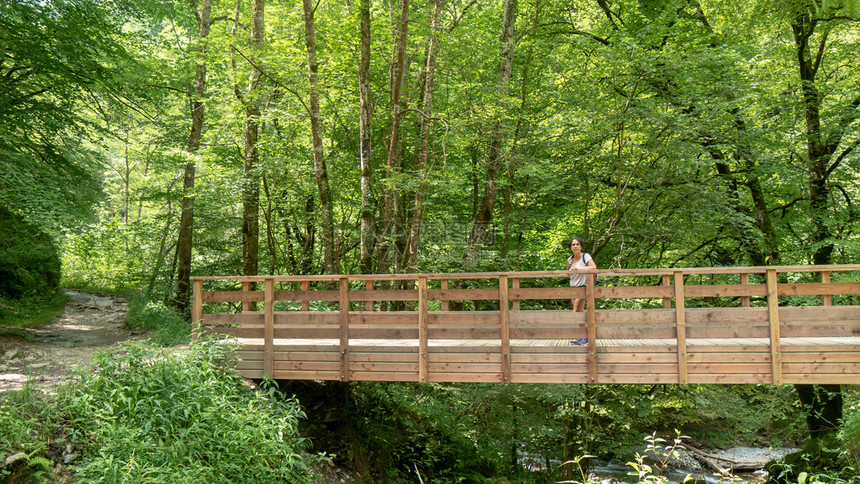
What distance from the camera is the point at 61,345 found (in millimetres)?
9031

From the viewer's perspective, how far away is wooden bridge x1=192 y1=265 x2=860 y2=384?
6168mm

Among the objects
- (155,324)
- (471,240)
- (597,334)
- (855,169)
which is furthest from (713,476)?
(155,324)

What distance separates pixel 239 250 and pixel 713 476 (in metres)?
14.2

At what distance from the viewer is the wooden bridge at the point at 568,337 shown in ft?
20.2

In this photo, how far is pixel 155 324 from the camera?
1117 centimetres

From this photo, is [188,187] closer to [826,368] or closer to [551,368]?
[551,368]

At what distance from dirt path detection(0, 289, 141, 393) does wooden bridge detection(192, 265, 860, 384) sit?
1955 millimetres

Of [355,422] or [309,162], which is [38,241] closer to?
[309,162]

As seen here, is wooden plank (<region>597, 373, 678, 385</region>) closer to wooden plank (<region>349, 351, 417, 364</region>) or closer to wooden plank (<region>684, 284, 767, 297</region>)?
wooden plank (<region>684, 284, 767, 297</region>)

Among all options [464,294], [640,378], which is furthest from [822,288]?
[464,294]

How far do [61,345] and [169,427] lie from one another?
17.5 ft

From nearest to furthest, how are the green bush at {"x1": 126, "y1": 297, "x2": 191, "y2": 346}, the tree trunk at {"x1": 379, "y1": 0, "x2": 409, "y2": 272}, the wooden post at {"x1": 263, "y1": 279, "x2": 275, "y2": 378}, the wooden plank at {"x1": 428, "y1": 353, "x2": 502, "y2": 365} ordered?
the wooden plank at {"x1": 428, "y1": 353, "x2": 502, "y2": 365}
the wooden post at {"x1": 263, "y1": 279, "x2": 275, "y2": 378}
the green bush at {"x1": 126, "y1": 297, "x2": 191, "y2": 346}
the tree trunk at {"x1": 379, "y1": 0, "x2": 409, "y2": 272}

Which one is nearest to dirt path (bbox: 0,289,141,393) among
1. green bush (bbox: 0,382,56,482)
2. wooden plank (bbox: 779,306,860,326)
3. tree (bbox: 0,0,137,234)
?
green bush (bbox: 0,382,56,482)

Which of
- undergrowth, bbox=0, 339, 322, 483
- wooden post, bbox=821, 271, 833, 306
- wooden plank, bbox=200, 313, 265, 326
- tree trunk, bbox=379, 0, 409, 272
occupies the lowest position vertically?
undergrowth, bbox=0, 339, 322, 483
